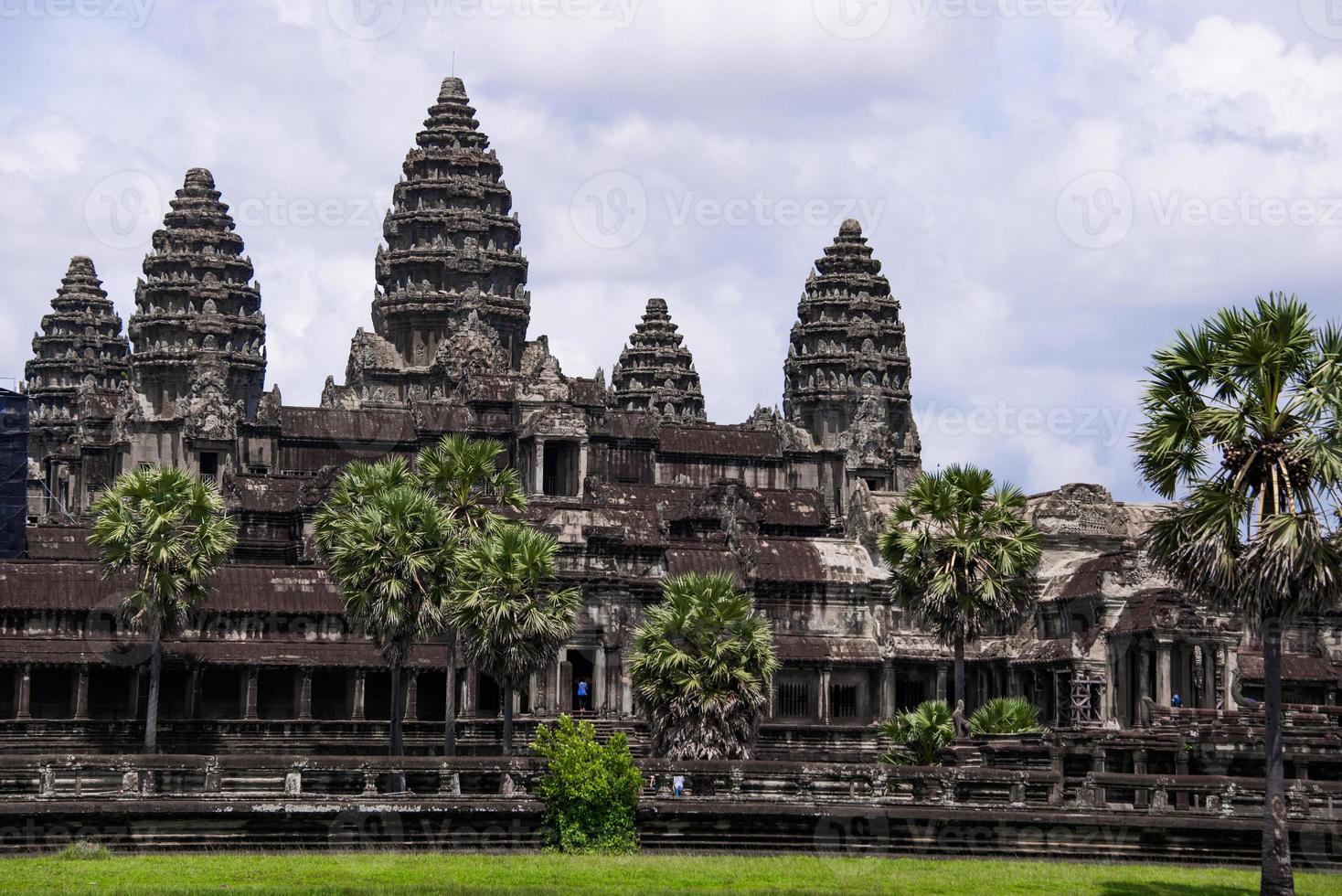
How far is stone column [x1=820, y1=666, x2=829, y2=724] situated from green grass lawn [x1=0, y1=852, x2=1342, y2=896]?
128ft

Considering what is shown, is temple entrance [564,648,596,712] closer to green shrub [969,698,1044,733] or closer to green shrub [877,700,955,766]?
green shrub [877,700,955,766]

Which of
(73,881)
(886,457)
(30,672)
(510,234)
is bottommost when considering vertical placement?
(73,881)

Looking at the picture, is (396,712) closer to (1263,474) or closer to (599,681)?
(599,681)

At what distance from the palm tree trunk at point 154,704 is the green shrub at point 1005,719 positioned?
25.4m

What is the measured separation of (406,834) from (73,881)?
7739mm

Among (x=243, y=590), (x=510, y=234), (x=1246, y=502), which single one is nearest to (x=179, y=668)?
(x=243, y=590)

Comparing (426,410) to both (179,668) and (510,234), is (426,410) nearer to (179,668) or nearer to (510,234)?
(510,234)

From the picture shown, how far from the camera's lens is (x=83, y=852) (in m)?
41.9

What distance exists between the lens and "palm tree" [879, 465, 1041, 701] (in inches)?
2443

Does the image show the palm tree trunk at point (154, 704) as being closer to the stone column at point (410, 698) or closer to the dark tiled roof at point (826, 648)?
the stone column at point (410, 698)

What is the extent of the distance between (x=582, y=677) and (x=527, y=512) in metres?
7.64

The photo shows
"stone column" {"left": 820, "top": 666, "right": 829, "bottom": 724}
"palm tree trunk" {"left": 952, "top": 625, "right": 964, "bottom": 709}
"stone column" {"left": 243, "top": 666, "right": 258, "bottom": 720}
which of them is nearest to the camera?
"palm tree trunk" {"left": 952, "top": 625, "right": 964, "bottom": 709}

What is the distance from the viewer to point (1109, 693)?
7525 centimetres

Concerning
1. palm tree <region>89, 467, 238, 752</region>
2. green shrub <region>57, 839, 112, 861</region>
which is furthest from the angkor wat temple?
green shrub <region>57, 839, 112, 861</region>
